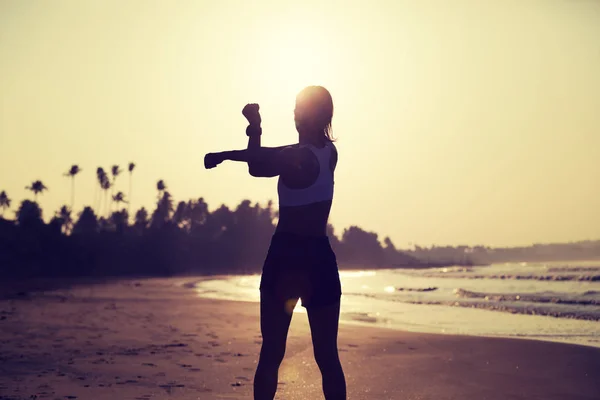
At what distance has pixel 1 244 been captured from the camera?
68.9 metres

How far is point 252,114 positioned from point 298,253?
764 millimetres

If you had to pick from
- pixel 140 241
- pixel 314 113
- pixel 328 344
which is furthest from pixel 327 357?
pixel 140 241

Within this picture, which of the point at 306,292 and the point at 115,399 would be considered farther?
the point at 115,399

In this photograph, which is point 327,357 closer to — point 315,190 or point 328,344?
point 328,344

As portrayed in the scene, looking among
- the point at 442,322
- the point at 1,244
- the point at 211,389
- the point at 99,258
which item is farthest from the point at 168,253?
the point at 211,389

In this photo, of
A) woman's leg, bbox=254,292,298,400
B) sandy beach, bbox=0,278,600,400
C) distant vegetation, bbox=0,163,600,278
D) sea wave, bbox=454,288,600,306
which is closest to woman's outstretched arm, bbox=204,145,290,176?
woman's leg, bbox=254,292,298,400

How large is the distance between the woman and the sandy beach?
2.26m

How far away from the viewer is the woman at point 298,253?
321 centimetres

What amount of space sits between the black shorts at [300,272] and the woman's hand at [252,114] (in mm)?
599

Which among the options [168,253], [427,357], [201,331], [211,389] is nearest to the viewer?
[211,389]

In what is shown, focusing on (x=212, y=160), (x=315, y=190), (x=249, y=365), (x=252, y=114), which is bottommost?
(x=249, y=365)

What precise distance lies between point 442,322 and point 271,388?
1162 centimetres

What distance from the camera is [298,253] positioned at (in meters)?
3.21

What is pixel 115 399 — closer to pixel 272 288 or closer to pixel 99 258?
pixel 272 288
